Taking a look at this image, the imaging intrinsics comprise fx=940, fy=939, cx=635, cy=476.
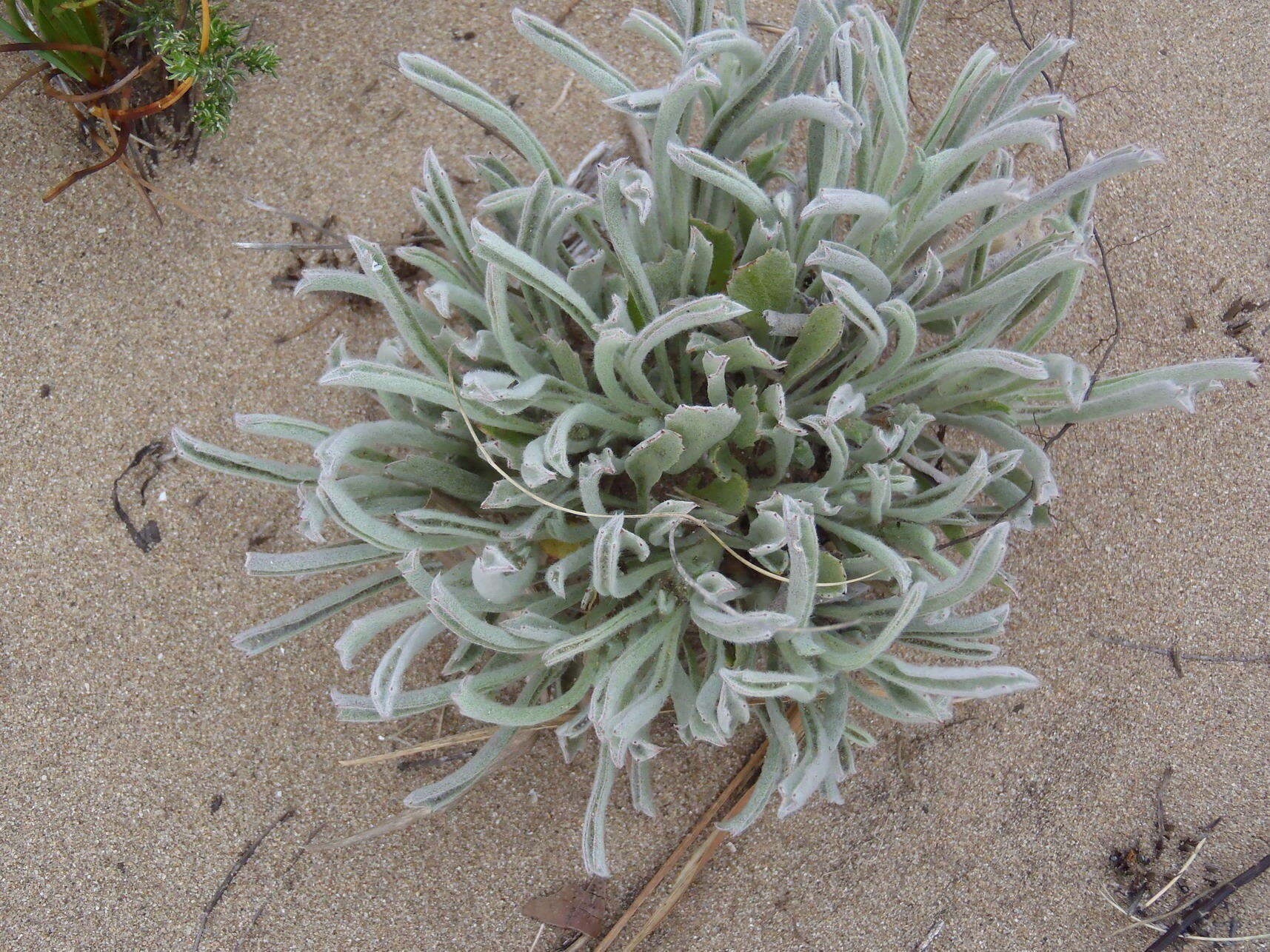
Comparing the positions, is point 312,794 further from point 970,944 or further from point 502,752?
point 970,944

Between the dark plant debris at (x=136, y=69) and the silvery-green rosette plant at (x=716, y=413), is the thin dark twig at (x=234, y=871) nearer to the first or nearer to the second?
the silvery-green rosette plant at (x=716, y=413)

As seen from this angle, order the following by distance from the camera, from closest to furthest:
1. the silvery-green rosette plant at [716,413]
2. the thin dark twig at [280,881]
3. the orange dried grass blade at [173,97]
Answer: the silvery-green rosette plant at [716,413]
the orange dried grass blade at [173,97]
the thin dark twig at [280,881]

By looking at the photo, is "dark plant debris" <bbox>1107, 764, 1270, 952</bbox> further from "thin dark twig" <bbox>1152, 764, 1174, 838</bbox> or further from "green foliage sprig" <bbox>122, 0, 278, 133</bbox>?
"green foliage sprig" <bbox>122, 0, 278, 133</bbox>

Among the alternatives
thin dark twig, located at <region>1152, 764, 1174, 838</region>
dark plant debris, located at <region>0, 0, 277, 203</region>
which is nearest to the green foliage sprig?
dark plant debris, located at <region>0, 0, 277, 203</region>

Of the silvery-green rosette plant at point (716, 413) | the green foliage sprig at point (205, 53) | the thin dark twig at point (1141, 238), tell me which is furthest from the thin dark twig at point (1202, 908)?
the green foliage sprig at point (205, 53)

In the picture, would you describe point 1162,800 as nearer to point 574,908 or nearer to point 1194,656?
point 1194,656

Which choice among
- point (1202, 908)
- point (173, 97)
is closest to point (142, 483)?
point (173, 97)
